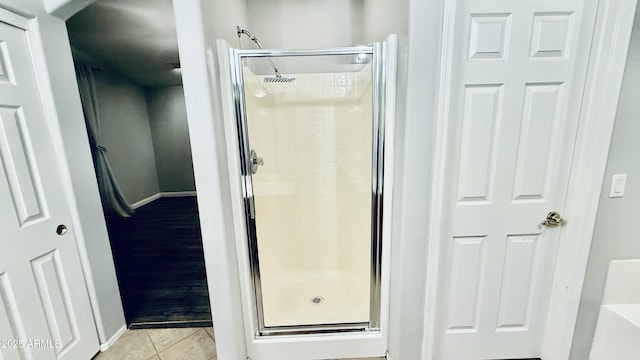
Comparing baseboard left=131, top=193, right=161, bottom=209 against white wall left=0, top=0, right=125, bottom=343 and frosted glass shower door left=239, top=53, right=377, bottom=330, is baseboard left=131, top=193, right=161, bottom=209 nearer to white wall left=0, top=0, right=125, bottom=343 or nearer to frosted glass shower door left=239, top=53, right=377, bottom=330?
white wall left=0, top=0, right=125, bottom=343

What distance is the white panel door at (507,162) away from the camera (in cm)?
125

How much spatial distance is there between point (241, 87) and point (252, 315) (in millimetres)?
1428

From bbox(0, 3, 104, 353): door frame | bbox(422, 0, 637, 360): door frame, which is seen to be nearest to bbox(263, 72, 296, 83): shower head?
bbox(422, 0, 637, 360): door frame

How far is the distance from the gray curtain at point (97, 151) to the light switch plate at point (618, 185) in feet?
17.1

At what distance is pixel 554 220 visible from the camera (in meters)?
1.42

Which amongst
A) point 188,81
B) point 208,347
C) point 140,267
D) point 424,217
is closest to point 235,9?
point 188,81

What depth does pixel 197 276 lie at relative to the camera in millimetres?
2689

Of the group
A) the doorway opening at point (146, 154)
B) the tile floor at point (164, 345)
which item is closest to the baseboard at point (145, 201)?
the doorway opening at point (146, 154)

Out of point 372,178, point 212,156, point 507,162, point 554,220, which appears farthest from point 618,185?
point 212,156

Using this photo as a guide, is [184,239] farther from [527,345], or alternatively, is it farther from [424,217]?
[527,345]

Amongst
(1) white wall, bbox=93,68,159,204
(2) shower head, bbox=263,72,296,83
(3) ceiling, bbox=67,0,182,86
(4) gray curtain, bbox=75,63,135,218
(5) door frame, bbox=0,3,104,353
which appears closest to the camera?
(5) door frame, bbox=0,3,104,353

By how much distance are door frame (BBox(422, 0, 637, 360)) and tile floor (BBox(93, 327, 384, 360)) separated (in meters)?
1.52

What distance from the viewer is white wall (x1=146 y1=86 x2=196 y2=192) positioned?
5645 millimetres

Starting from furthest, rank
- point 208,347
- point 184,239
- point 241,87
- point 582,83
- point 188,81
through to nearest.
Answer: point 184,239 < point 208,347 < point 241,87 < point 582,83 < point 188,81
